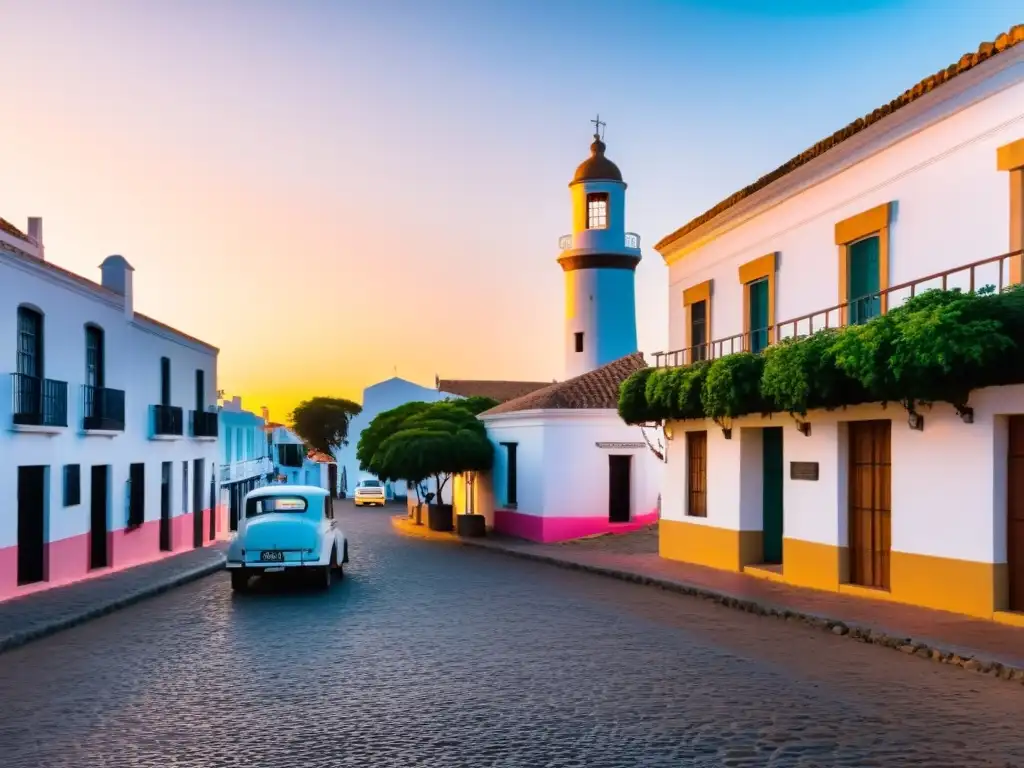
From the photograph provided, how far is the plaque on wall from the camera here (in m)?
17.7

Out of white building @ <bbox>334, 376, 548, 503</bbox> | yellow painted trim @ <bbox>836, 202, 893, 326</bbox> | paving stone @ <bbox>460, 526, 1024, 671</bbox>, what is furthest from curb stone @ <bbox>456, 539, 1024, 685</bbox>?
white building @ <bbox>334, 376, 548, 503</bbox>

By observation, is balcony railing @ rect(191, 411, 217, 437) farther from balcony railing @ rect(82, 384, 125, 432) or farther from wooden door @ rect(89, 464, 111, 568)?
wooden door @ rect(89, 464, 111, 568)

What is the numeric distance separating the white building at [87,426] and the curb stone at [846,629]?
33.6 ft

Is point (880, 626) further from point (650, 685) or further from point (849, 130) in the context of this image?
point (849, 130)

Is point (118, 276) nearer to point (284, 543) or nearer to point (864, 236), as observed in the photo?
point (284, 543)

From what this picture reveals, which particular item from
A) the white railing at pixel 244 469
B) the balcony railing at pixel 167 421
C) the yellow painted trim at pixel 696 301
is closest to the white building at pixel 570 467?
the yellow painted trim at pixel 696 301

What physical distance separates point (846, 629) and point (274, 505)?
419 inches

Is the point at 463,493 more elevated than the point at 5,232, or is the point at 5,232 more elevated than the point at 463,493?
the point at 5,232

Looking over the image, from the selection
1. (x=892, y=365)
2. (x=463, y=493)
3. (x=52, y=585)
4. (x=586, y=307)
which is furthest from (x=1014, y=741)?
(x=586, y=307)

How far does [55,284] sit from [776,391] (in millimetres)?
13349

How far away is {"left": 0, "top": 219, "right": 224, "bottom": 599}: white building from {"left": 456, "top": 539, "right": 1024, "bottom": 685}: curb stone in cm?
1023

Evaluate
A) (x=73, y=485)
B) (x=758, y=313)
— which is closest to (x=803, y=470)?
(x=758, y=313)

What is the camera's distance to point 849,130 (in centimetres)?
1678

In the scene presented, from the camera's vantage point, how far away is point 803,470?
18.1 meters
